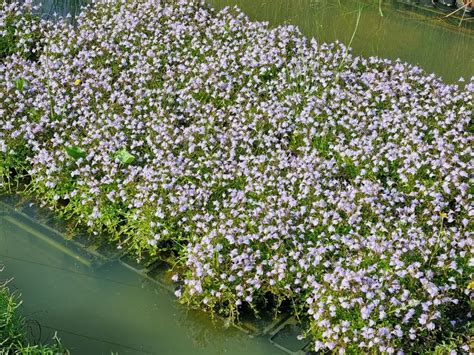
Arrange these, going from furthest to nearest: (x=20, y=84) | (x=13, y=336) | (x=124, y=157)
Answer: (x=20, y=84) < (x=124, y=157) < (x=13, y=336)

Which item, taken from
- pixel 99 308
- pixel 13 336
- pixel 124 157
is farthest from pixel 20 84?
pixel 13 336

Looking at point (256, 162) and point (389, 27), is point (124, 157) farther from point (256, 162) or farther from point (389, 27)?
point (389, 27)

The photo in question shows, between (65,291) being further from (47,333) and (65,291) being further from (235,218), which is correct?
(235,218)

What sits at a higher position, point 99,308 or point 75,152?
point 75,152

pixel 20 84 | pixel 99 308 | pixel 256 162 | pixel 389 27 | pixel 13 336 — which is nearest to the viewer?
pixel 13 336

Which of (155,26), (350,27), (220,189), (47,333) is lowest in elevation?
(47,333)

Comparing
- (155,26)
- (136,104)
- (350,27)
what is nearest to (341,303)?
(136,104)

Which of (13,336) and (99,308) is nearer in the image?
(13,336)
